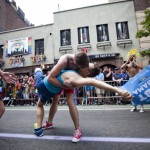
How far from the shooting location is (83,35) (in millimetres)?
17109

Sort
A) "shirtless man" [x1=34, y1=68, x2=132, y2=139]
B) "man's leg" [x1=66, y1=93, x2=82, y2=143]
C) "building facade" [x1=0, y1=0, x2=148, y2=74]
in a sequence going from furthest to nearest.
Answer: "building facade" [x1=0, y1=0, x2=148, y2=74] < "man's leg" [x1=66, y1=93, x2=82, y2=143] < "shirtless man" [x1=34, y1=68, x2=132, y2=139]

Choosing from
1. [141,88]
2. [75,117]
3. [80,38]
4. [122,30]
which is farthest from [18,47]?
[75,117]

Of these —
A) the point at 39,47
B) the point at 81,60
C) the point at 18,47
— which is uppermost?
the point at 18,47

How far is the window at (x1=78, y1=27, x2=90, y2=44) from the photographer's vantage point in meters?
17.0

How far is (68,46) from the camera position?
56.1ft

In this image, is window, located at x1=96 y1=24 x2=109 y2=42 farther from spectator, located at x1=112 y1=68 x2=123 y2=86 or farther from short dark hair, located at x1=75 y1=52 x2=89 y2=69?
short dark hair, located at x1=75 y1=52 x2=89 y2=69

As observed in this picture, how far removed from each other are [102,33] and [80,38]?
2.12 m

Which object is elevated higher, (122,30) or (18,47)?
(122,30)

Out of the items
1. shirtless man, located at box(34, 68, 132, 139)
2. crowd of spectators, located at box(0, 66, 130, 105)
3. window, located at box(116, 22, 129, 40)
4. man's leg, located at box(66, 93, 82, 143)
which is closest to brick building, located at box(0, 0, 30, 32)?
crowd of spectators, located at box(0, 66, 130, 105)

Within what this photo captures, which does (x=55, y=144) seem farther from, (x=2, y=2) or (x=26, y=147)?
(x=2, y=2)

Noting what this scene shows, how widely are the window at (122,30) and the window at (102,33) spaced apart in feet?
3.48

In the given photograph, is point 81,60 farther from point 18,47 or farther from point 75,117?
point 18,47

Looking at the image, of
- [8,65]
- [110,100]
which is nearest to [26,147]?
[110,100]

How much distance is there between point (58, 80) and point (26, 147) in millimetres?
1160
